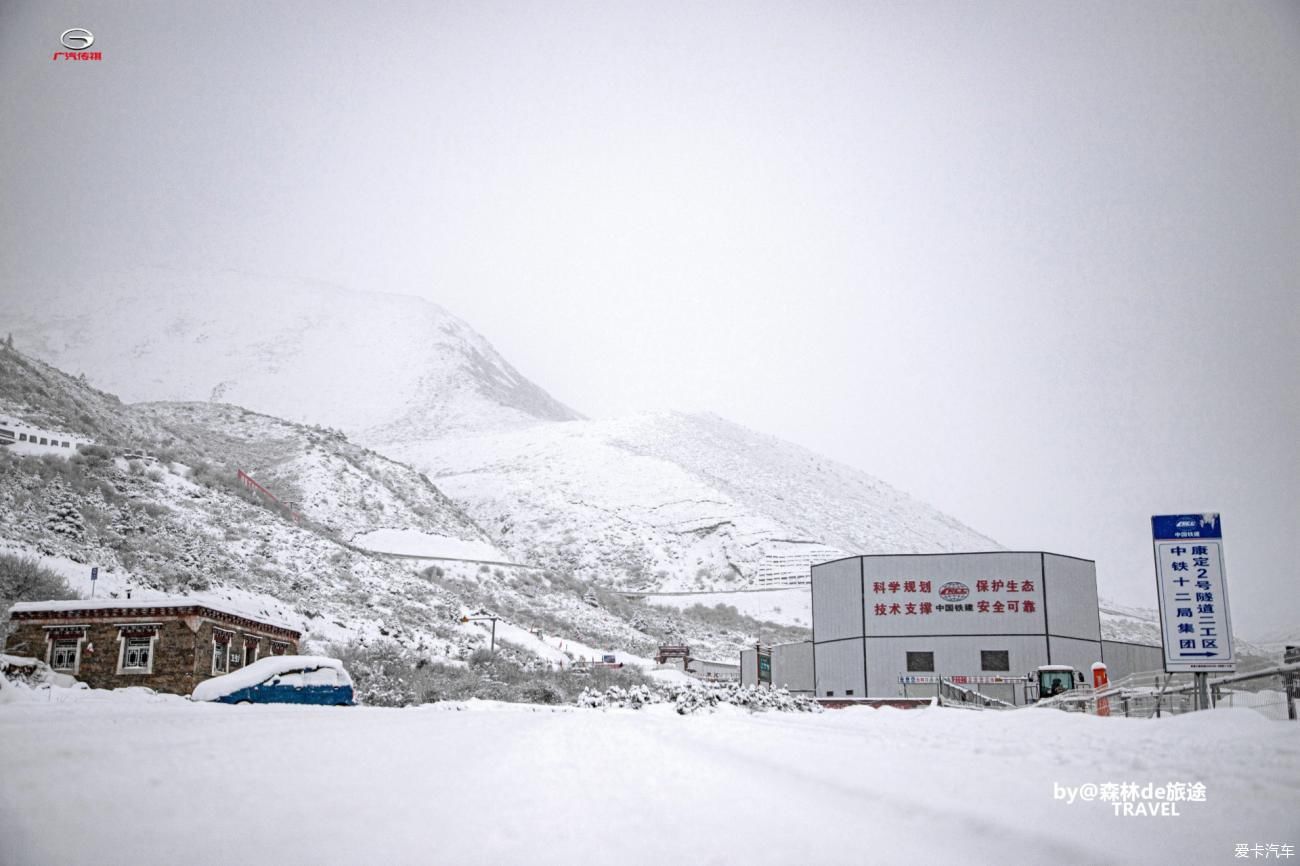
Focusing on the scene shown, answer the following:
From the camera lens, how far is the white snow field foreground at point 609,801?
3342mm

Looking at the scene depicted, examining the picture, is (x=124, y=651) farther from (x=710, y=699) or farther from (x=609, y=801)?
(x=609, y=801)

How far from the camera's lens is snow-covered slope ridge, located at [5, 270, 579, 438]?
4966 inches

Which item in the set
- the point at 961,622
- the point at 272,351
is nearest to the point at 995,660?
the point at 961,622

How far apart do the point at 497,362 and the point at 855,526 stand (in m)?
Result: 100

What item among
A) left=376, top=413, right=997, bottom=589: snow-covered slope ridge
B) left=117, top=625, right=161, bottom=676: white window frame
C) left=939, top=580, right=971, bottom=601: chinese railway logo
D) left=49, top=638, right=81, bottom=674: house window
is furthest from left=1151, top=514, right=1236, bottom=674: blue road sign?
left=376, top=413, right=997, bottom=589: snow-covered slope ridge

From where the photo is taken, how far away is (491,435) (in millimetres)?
123875

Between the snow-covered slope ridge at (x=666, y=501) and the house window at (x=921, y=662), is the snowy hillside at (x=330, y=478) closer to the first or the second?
the snow-covered slope ridge at (x=666, y=501)

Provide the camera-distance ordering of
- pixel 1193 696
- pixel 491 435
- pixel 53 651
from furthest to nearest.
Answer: pixel 491 435 < pixel 53 651 < pixel 1193 696

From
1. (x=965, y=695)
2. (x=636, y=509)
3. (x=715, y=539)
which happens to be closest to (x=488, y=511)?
(x=636, y=509)

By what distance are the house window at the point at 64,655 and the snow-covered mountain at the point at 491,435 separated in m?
52.5

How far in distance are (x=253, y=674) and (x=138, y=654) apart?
446cm

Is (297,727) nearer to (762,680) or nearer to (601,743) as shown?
(601,743)

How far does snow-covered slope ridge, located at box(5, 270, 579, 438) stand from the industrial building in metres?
99.9

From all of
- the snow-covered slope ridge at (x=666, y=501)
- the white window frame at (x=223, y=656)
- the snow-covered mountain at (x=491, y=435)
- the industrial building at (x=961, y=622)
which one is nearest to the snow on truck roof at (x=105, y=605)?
the white window frame at (x=223, y=656)
